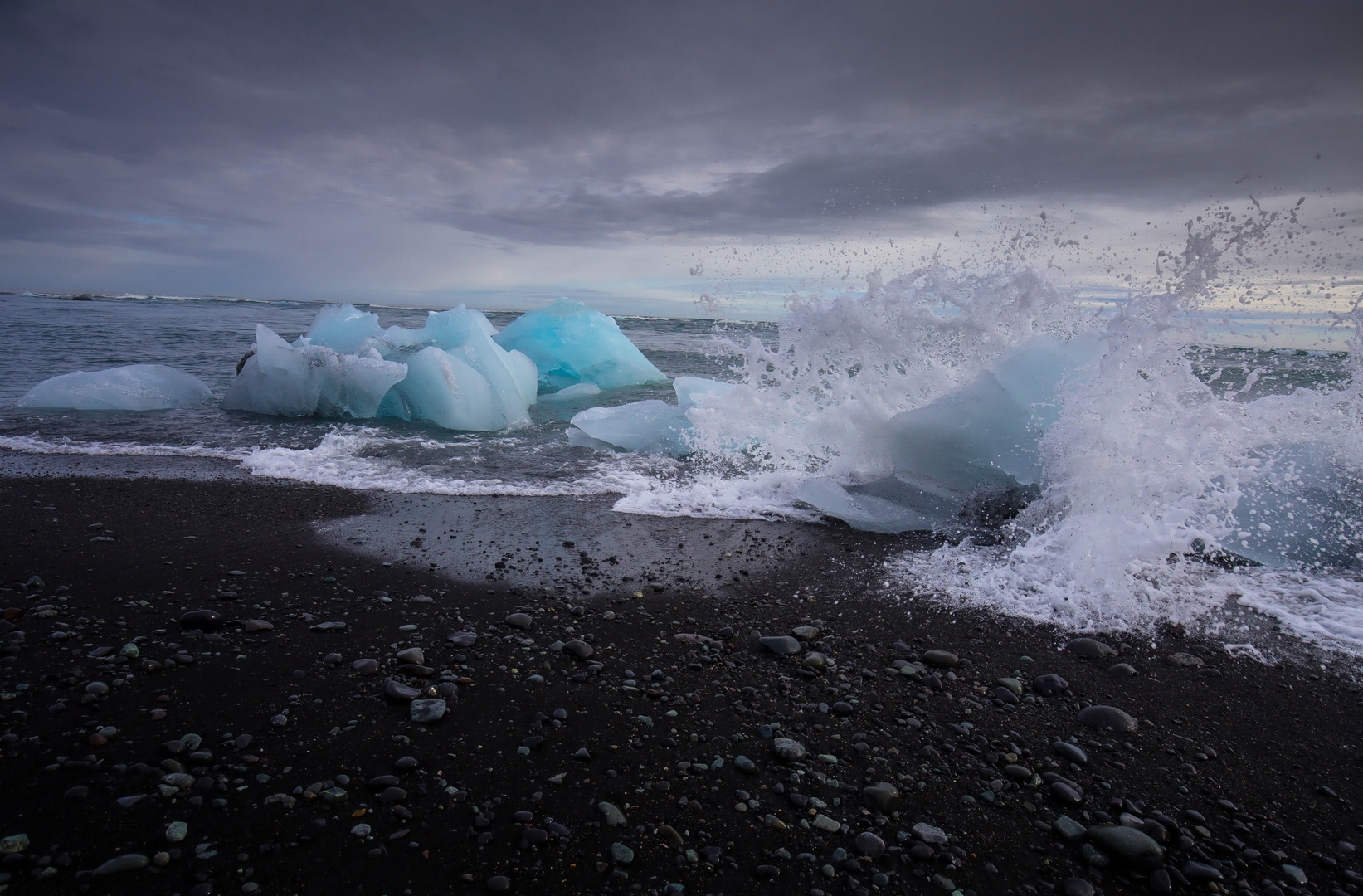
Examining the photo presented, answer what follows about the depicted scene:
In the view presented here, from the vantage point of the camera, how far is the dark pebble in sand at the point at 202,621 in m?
2.96

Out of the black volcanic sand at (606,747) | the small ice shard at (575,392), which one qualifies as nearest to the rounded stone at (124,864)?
the black volcanic sand at (606,747)

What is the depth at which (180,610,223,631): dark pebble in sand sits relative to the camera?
2.96 metres

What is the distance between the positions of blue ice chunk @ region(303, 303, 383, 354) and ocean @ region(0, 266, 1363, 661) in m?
2.05

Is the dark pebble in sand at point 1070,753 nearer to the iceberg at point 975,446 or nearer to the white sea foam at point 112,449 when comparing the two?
the iceberg at point 975,446

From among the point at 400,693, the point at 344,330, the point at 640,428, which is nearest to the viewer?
the point at 400,693

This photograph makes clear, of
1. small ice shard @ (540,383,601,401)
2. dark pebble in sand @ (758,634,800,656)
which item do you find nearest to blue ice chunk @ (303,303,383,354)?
small ice shard @ (540,383,601,401)

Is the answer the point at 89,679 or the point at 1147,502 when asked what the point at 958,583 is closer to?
the point at 1147,502

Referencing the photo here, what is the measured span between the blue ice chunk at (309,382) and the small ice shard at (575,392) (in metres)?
3.66

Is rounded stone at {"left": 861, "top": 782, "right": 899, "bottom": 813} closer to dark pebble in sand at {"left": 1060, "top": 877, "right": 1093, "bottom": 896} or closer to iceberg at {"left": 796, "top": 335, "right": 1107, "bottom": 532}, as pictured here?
dark pebble in sand at {"left": 1060, "top": 877, "right": 1093, "bottom": 896}

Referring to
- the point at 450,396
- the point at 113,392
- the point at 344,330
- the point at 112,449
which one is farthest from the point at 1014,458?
the point at 113,392

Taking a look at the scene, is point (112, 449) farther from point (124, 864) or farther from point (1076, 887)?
point (1076, 887)

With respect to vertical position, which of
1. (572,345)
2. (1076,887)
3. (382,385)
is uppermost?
(572,345)

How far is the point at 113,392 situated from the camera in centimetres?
866

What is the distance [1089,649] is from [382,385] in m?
8.39
